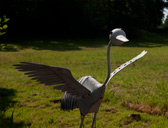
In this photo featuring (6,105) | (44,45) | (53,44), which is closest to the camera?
(6,105)

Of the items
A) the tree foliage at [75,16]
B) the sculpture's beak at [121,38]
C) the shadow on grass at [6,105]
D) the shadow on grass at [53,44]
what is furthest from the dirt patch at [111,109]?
the tree foliage at [75,16]

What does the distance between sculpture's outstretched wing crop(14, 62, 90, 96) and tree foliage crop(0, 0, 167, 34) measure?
17240 mm

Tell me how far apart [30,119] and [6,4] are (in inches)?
632

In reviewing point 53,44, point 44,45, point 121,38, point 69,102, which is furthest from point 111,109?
point 53,44

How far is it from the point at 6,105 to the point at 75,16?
679 inches

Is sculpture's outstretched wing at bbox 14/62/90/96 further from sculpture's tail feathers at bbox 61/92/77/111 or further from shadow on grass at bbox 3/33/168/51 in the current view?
shadow on grass at bbox 3/33/168/51

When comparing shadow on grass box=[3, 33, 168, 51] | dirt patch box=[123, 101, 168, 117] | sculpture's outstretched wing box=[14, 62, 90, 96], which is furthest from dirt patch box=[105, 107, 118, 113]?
shadow on grass box=[3, 33, 168, 51]

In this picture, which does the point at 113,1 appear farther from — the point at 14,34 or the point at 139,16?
the point at 14,34

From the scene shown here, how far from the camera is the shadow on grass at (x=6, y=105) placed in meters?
3.66

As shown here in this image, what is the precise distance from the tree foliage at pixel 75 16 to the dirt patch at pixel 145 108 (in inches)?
622

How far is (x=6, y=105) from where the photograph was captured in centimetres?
461

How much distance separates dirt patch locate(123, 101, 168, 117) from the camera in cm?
416

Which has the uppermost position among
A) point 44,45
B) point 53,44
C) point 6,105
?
point 53,44

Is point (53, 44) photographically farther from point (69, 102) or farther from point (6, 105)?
point (69, 102)
